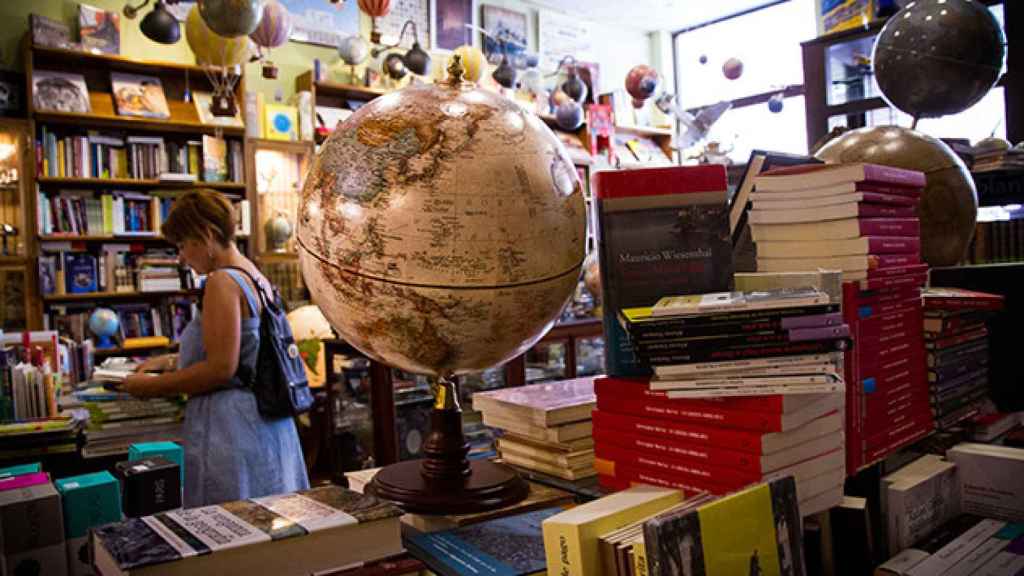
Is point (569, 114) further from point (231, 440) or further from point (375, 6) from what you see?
point (231, 440)

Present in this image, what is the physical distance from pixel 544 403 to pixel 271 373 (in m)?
1.45

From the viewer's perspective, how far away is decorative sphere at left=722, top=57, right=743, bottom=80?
27.8ft


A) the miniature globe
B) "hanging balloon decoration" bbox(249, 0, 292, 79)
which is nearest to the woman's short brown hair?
"hanging balloon decoration" bbox(249, 0, 292, 79)

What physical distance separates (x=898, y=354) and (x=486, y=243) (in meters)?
0.88

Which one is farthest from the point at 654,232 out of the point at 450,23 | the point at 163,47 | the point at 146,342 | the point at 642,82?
the point at 450,23

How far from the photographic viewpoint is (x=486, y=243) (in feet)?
3.50

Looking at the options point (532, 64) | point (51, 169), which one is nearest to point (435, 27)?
point (532, 64)

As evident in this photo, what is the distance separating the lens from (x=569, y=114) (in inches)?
284

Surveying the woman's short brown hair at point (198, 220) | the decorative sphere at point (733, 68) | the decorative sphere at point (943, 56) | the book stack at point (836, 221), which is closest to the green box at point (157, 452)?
the woman's short brown hair at point (198, 220)

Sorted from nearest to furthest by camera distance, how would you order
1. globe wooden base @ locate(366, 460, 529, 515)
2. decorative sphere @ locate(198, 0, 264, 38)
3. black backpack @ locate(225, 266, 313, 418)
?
1. globe wooden base @ locate(366, 460, 529, 515)
2. black backpack @ locate(225, 266, 313, 418)
3. decorative sphere @ locate(198, 0, 264, 38)

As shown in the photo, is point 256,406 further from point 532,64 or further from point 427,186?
point 532,64

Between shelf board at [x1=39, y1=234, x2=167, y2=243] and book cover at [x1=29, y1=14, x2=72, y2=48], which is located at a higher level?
book cover at [x1=29, y1=14, x2=72, y2=48]

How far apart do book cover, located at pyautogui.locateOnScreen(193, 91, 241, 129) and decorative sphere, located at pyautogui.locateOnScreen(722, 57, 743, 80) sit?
5257 mm

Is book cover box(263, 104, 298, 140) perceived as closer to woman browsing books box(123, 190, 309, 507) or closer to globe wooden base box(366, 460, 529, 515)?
woman browsing books box(123, 190, 309, 507)
